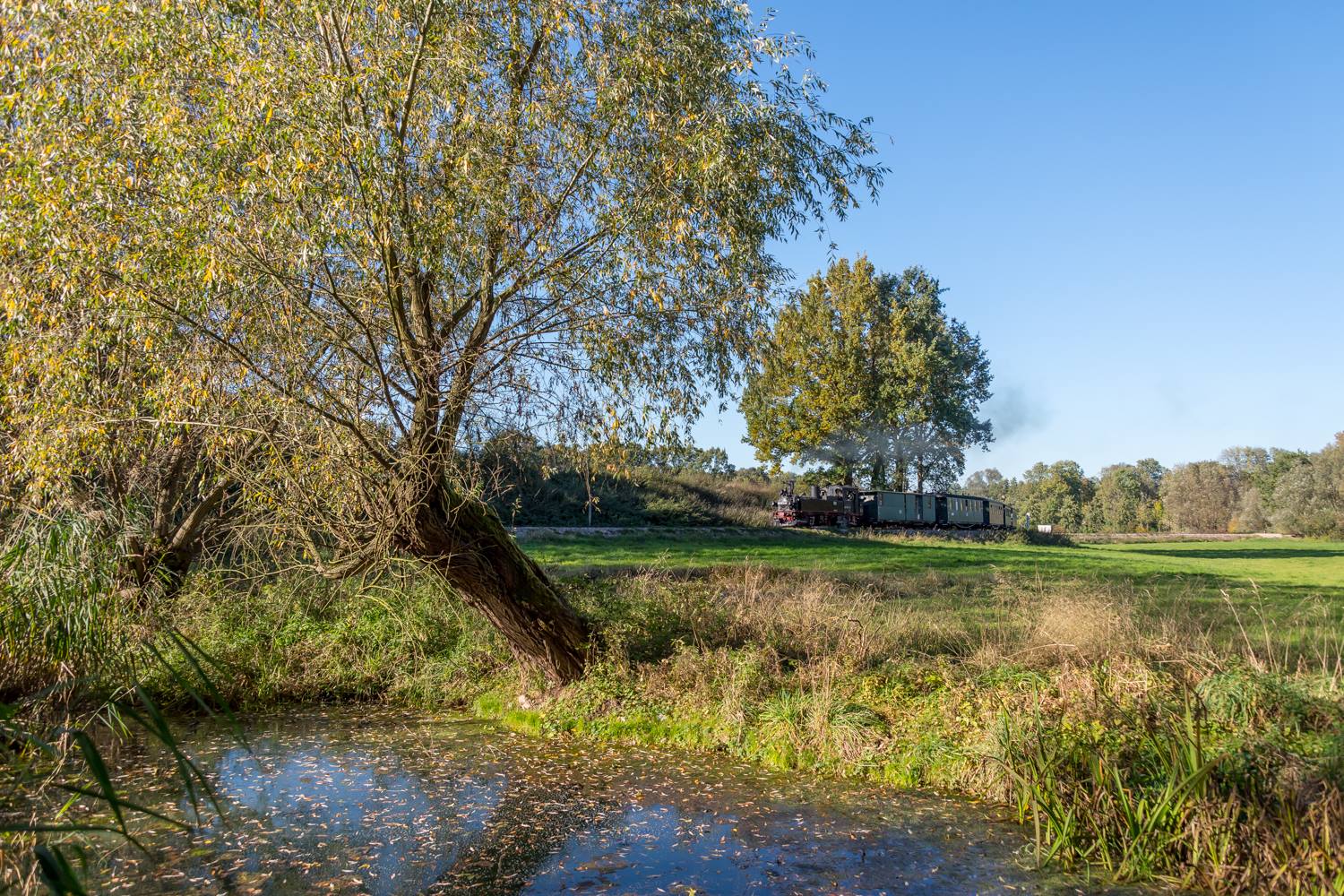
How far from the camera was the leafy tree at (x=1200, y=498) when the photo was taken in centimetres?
7431

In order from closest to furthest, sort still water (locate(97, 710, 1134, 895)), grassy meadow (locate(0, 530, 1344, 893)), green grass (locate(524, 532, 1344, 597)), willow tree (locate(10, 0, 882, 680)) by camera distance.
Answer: grassy meadow (locate(0, 530, 1344, 893))
still water (locate(97, 710, 1134, 895))
willow tree (locate(10, 0, 882, 680))
green grass (locate(524, 532, 1344, 597))

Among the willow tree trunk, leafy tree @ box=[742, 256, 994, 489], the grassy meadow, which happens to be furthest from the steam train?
the willow tree trunk

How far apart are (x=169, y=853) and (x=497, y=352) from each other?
16.1 ft

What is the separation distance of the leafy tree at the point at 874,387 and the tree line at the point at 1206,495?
25.0 m

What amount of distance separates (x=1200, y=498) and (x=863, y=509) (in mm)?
53706

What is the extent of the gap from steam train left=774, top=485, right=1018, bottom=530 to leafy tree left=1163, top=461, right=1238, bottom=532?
147 ft

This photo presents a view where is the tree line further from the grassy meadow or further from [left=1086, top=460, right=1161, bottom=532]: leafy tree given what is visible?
the grassy meadow

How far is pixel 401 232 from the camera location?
7516 mm

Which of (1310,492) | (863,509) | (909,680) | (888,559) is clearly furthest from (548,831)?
(1310,492)

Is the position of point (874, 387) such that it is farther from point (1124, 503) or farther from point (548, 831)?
point (1124, 503)

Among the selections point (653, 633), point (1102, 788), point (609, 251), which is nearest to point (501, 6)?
point (609, 251)

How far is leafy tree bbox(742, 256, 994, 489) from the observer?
36.1 m

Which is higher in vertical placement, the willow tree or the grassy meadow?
the willow tree

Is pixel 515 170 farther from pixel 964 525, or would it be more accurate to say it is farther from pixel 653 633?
pixel 964 525
